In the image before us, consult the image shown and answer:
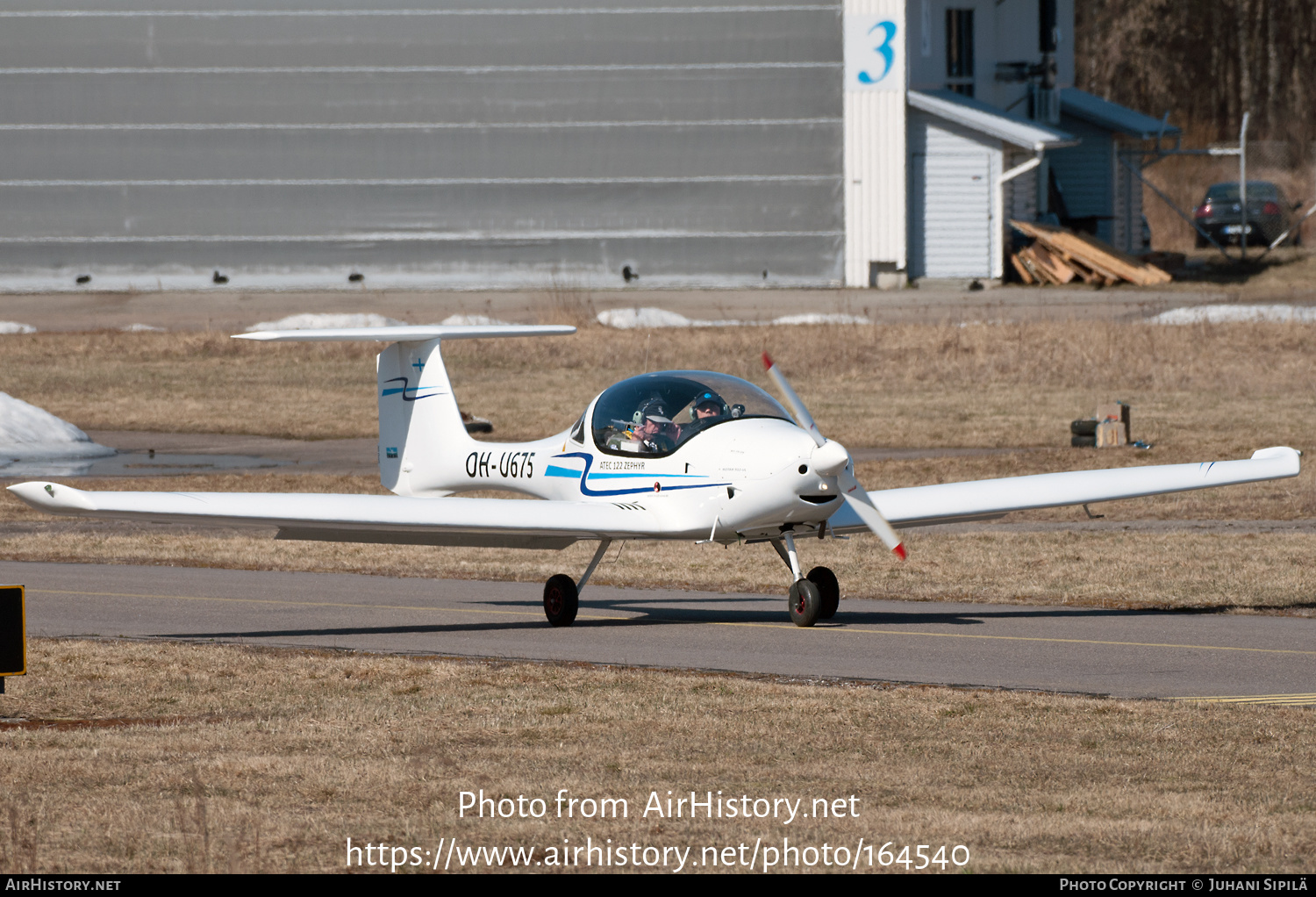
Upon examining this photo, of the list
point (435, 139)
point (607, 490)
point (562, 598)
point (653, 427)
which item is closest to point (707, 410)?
point (653, 427)

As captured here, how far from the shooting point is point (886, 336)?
36.5 metres

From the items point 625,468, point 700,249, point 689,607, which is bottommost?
point 689,607

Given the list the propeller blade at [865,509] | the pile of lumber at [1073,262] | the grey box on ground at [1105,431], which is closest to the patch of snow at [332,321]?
the grey box on ground at [1105,431]

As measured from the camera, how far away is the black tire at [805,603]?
13359mm

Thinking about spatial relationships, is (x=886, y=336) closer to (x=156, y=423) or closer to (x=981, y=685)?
(x=156, y=423)

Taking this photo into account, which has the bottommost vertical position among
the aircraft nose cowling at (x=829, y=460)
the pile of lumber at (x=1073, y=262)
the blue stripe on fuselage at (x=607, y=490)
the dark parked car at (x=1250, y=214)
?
the blue stripe on fuselage at (x=607, y=490)

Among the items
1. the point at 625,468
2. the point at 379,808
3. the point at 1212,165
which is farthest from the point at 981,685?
the point at 1212,165

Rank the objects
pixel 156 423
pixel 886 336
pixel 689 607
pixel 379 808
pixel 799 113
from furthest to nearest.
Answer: pixel 799 113, pixel 886 336, pixel 156 423, pixel 689 607, pixel 379 808

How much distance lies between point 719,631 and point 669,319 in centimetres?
2748

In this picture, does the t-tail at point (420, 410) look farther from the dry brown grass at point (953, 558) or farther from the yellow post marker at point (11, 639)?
the yellow post marker at point (11, 639)

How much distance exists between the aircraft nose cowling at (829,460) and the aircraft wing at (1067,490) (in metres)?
1.73

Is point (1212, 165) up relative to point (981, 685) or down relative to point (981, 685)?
up

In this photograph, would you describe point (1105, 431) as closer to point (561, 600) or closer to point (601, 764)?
point (561, 600)
